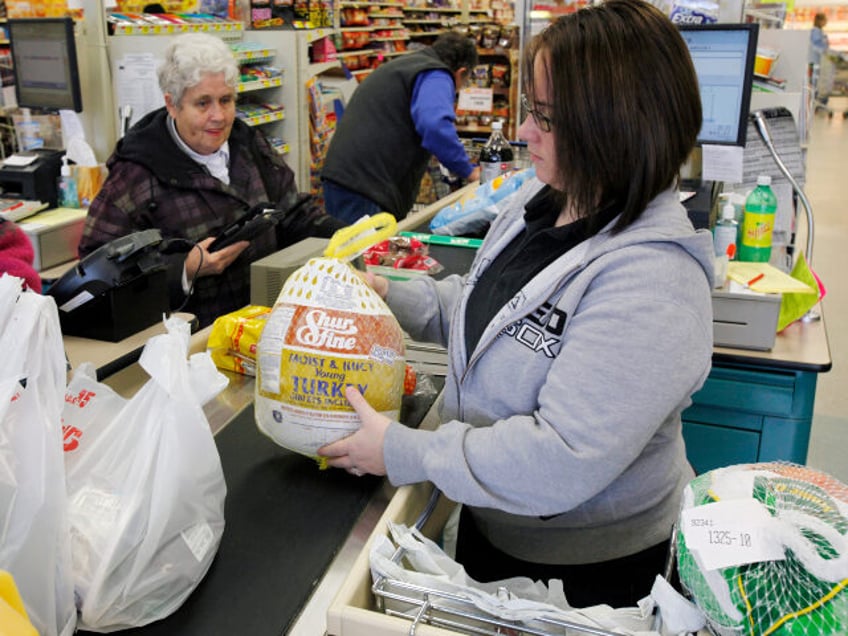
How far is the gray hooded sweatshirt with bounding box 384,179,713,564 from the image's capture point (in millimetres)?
1090

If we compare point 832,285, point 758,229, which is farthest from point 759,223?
point 832,285

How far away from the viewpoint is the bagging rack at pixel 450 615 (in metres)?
0.92

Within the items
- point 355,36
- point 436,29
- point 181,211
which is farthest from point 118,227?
point 436,29

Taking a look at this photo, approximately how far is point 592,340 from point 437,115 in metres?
3.00

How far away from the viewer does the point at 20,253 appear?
5.80 ft

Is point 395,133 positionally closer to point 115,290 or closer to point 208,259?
point 208,259

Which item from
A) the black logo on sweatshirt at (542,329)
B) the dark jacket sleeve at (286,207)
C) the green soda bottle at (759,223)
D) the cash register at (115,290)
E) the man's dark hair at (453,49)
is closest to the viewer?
the black logo on sweatshirt at (542,329)

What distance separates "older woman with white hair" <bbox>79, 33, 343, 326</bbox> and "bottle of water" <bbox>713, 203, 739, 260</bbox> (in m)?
1.57

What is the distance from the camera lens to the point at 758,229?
260 centimetres

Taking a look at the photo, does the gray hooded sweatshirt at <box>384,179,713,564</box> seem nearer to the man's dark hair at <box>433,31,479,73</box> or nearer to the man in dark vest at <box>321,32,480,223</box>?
the man in dark vest at <box>321,32,480,223</box>

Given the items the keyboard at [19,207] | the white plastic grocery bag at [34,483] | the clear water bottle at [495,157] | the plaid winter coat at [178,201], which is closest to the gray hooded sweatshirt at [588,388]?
the white plastic grocery bag at [34,483]

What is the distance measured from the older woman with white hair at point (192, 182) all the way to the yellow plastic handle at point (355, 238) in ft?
3.89

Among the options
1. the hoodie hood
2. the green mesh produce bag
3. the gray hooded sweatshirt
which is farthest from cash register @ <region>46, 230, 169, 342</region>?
the green mesh produce bag

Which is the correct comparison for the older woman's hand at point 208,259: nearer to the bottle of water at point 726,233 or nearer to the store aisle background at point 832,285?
the bottle of water at point 726,233
